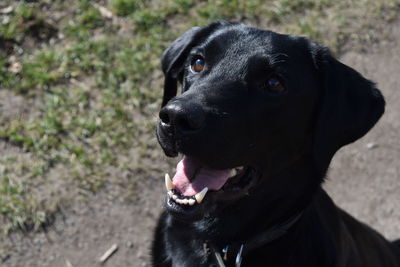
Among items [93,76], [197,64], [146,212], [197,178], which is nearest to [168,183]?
[197,178]

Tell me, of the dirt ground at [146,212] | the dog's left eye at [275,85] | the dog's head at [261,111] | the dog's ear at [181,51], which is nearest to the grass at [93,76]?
the dirt ground at [146,212]

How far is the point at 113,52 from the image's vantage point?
590cm

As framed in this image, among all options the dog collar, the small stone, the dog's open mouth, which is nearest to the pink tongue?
the dog's open mouth

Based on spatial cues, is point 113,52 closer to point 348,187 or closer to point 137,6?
point 137,6

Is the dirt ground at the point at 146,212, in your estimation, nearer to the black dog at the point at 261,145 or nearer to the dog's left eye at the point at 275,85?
Result: the black dog at the point at 261,145

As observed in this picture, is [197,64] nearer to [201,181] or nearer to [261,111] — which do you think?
[261,111]

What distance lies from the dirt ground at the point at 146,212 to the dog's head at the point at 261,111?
1.54m

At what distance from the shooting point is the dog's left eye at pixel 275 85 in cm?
318

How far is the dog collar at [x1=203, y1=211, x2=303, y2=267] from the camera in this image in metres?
3.33

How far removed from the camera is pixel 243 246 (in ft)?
11.0

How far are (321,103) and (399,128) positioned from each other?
263 centimetres

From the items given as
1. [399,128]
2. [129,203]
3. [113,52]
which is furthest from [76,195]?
[399,128]

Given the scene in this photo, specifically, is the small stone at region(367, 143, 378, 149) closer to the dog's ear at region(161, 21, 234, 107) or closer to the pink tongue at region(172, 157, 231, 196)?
the dog's ear at region(161, 21, 234, 107)

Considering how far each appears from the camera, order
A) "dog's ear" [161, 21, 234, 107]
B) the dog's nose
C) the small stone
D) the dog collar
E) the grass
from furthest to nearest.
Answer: the small stone → the grass → "dog's ear" [161, 21, 234, 107] → the dog collar → the dog's nose
